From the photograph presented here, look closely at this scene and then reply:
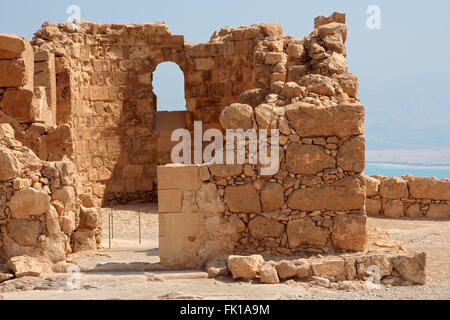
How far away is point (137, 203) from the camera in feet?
47.7

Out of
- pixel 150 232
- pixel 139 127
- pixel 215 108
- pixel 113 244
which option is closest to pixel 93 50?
pixel 139 127

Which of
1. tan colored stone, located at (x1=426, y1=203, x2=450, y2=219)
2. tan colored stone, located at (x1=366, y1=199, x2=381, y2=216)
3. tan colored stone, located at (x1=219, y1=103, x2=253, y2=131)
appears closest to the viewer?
tan colored stone, located at (x1=219, y1=103, x2=253, y2=131)

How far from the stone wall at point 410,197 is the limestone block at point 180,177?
597cm

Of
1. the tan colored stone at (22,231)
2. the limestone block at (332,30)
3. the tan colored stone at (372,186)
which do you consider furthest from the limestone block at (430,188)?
the tan colored stone at (22,231)

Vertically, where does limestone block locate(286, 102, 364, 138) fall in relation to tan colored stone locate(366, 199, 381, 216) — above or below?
above

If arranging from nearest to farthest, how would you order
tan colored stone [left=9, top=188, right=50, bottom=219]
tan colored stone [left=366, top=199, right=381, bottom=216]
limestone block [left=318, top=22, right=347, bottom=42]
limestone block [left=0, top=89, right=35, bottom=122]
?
tan colored stone [left=9, top=188, right=50, bottom=219] < limestone block [left=318, top=22, right=347, bottom=42] < limestone block [left=0, top=89, right=35, bottom=122] < tan colored stone [left=366, top=199, right=381, bottom=216]

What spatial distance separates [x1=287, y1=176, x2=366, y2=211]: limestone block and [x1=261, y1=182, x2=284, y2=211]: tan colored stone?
0.18 metres

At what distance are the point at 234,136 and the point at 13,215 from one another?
280 cm

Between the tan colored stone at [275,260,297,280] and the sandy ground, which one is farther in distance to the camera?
the tan colored stone at [275,260,297,280]

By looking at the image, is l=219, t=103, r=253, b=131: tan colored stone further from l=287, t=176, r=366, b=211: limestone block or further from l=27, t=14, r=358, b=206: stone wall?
l=27, t=14, r=358, b=206: stone wall

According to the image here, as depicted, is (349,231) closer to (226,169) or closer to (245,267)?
(245,267)

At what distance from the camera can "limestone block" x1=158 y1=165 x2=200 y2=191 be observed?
6875mm

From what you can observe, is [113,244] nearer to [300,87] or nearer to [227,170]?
[227,170]

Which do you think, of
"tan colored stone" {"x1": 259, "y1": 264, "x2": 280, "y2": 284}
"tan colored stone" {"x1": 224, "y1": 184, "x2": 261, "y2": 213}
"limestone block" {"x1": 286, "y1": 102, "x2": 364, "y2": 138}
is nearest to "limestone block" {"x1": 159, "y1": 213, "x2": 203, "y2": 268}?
"tan colored stone" {"x1": 224, "y1": 184, "x2": 261, "y2": 213}
